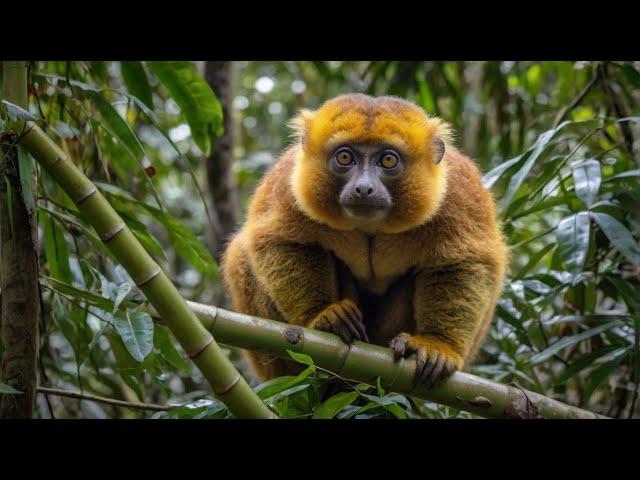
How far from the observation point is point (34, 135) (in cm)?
265

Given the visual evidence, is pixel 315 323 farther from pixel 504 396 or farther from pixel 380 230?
pixel 504 396

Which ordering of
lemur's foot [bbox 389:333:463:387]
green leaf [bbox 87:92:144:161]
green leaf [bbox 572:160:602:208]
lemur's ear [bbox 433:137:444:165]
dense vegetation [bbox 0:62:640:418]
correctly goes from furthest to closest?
lemur's ear [bbox 433:137:444:165]
green leaf [bbox 572:160:602:208]
green leaf [bbox 87:92:144:161]
lemur's foot [bbox 389:333:463:387]
dense vegetation [bbox 0:62:640:418]

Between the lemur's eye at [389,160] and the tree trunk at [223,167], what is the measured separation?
358 cm

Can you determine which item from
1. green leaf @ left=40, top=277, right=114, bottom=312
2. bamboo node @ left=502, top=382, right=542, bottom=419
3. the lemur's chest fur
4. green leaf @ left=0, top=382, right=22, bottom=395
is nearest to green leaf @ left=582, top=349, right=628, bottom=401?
bamboo node @ left=502, top=382, right=542, bottom=419

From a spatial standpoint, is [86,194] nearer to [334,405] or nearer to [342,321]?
[334,405]

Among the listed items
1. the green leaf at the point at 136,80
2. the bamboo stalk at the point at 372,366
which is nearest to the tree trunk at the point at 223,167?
Result: the green leaf at the point at 136,80

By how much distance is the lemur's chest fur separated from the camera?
4.59 m

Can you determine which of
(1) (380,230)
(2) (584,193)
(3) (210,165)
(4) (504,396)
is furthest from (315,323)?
(3) (210,165)

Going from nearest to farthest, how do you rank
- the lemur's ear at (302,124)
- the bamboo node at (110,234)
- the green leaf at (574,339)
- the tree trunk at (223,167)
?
the bamboo node at (110,234) < the green leaf at (574,339) < the lemur's ear at (302,124) < the tree trunk at (223,167)

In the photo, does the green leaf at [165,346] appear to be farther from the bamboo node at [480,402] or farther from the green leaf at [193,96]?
the bamboo node at [480,402]

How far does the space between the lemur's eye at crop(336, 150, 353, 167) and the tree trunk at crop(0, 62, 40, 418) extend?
1.87 m

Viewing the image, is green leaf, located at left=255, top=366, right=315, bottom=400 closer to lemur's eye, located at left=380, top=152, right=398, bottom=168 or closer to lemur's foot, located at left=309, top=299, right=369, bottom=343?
lemur's foot, located at left=309, top=299, right=369, bottom=343

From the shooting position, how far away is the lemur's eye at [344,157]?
4352 mm

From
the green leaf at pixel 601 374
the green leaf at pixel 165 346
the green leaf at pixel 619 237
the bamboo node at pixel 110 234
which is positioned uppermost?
the green leaf at pixel 619 237
